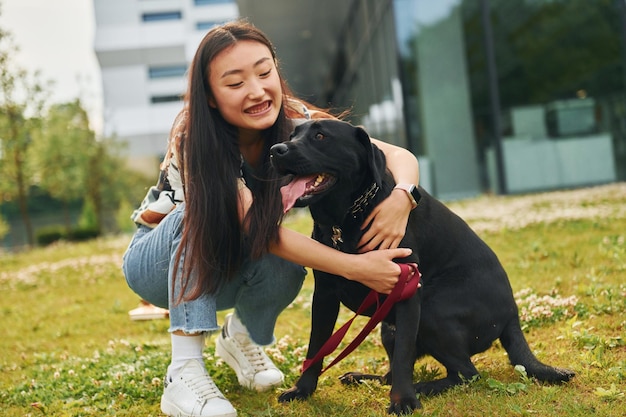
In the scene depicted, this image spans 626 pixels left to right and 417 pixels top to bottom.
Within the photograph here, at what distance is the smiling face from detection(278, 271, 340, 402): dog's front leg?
793 mm

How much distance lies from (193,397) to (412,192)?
132 centimetres

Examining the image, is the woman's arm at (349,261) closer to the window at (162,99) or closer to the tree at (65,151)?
the tree at (65,151)

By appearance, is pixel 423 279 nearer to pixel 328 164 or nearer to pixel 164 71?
pixel 328 164

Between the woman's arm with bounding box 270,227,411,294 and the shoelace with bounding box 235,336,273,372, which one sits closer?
the woman's arm with bounding box 270,227,411,294

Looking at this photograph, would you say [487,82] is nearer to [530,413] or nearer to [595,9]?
[595,9]

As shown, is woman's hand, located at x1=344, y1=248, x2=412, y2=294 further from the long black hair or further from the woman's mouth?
the woman's mouth

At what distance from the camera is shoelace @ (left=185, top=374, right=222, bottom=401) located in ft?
10.3

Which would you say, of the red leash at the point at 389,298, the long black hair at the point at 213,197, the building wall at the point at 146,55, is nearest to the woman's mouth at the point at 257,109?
the long black hair at the point at 213,197

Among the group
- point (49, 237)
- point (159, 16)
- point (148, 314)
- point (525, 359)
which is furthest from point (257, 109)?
point (159, 16)

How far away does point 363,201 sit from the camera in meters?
3.17

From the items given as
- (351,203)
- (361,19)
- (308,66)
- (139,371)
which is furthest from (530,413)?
(308,66)

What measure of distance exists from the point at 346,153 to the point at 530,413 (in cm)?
130

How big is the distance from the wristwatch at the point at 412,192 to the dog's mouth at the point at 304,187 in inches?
12.7

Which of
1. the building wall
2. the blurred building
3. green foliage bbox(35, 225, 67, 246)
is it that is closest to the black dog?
the blurred building
